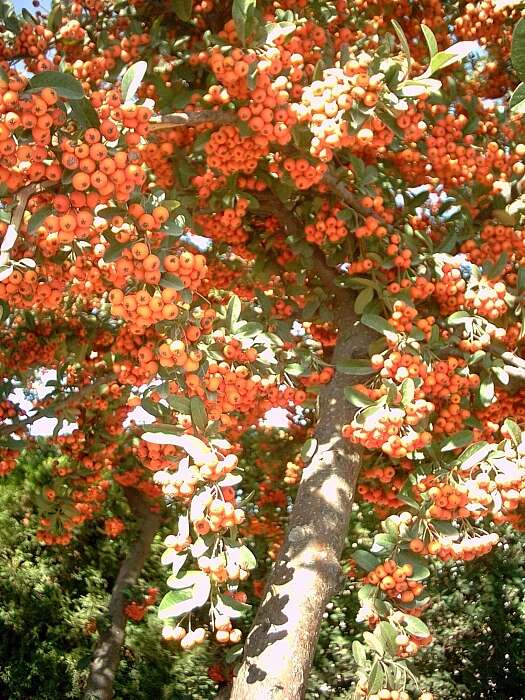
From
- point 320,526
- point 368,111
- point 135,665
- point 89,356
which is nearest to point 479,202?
point 368,111

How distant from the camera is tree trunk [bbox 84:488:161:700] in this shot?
21.9 feet

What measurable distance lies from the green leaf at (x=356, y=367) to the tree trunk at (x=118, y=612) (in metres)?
4.92

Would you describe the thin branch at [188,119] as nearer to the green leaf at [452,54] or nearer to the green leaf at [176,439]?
the green leaf at [452,54]

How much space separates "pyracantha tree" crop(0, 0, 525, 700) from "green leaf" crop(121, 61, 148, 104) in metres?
0.01

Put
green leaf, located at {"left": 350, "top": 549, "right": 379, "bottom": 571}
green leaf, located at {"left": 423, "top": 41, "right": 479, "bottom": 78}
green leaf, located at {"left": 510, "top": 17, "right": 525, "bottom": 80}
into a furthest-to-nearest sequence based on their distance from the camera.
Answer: green leaf, located at {"left": 350, "top": 549, "right": 379, "bottom": 571}, green leaf, located at {"left": 423, "top": 41, "right": 479, "bottom": 78}, green leaf, located at {"left": 510, "top": 17, "right": 525, "bottom": 80}

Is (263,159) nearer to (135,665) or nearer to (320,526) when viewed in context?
(320,526)

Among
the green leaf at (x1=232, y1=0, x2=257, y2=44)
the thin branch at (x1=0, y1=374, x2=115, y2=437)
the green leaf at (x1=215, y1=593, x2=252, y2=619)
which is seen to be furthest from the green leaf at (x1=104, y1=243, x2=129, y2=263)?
the thin branch at (x1=0, y1=374, x2=115, y2=437)

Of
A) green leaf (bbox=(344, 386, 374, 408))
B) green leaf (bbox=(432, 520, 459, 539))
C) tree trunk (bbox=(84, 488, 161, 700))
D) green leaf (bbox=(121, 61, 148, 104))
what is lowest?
tree trunk (bbox=(84, 488, 161, 700))

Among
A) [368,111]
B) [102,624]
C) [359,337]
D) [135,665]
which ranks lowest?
[135,665]

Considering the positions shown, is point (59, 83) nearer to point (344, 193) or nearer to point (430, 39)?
point (430, 39)

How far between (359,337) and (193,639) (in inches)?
78.9

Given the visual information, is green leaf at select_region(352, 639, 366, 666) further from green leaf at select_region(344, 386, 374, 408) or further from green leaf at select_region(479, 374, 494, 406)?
green leaf at select_region(479, 374, 494, 406)

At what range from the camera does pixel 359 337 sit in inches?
149

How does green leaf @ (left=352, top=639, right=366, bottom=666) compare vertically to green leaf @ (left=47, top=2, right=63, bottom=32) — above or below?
below
